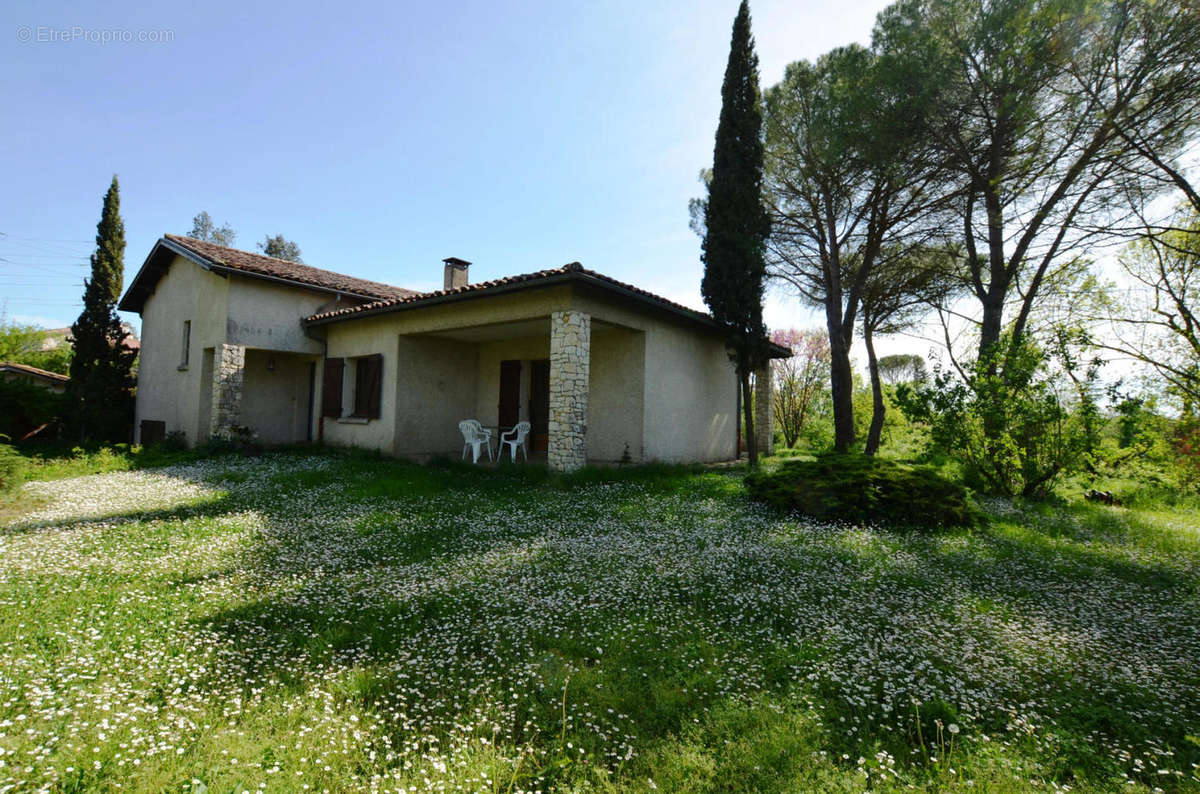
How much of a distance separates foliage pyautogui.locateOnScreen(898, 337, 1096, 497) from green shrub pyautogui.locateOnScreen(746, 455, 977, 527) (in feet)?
5.71

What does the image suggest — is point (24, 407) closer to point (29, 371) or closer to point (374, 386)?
point (29, 371)

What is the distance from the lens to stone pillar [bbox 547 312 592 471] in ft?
25.7

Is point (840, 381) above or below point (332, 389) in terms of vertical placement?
above

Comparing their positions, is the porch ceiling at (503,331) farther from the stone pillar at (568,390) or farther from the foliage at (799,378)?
the foliage at (799,378)

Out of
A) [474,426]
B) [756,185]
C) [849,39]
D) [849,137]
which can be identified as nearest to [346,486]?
[474,426]

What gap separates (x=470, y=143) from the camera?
9.69 m

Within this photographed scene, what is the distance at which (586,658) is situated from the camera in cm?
276

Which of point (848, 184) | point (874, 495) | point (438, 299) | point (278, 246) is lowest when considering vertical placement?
point (874, 495)

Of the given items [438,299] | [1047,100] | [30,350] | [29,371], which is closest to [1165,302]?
[1047,100]

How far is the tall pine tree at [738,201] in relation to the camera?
9.49 meters

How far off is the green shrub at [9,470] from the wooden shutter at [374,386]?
486cm

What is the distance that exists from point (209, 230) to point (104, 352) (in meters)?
25.6

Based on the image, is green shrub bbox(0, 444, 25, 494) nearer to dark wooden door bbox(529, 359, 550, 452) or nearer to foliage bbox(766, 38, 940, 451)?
dark wooden door bbox(529, 359, 550, 452)

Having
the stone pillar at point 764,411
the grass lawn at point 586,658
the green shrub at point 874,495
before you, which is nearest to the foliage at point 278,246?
the stone pillar at point 764,411
